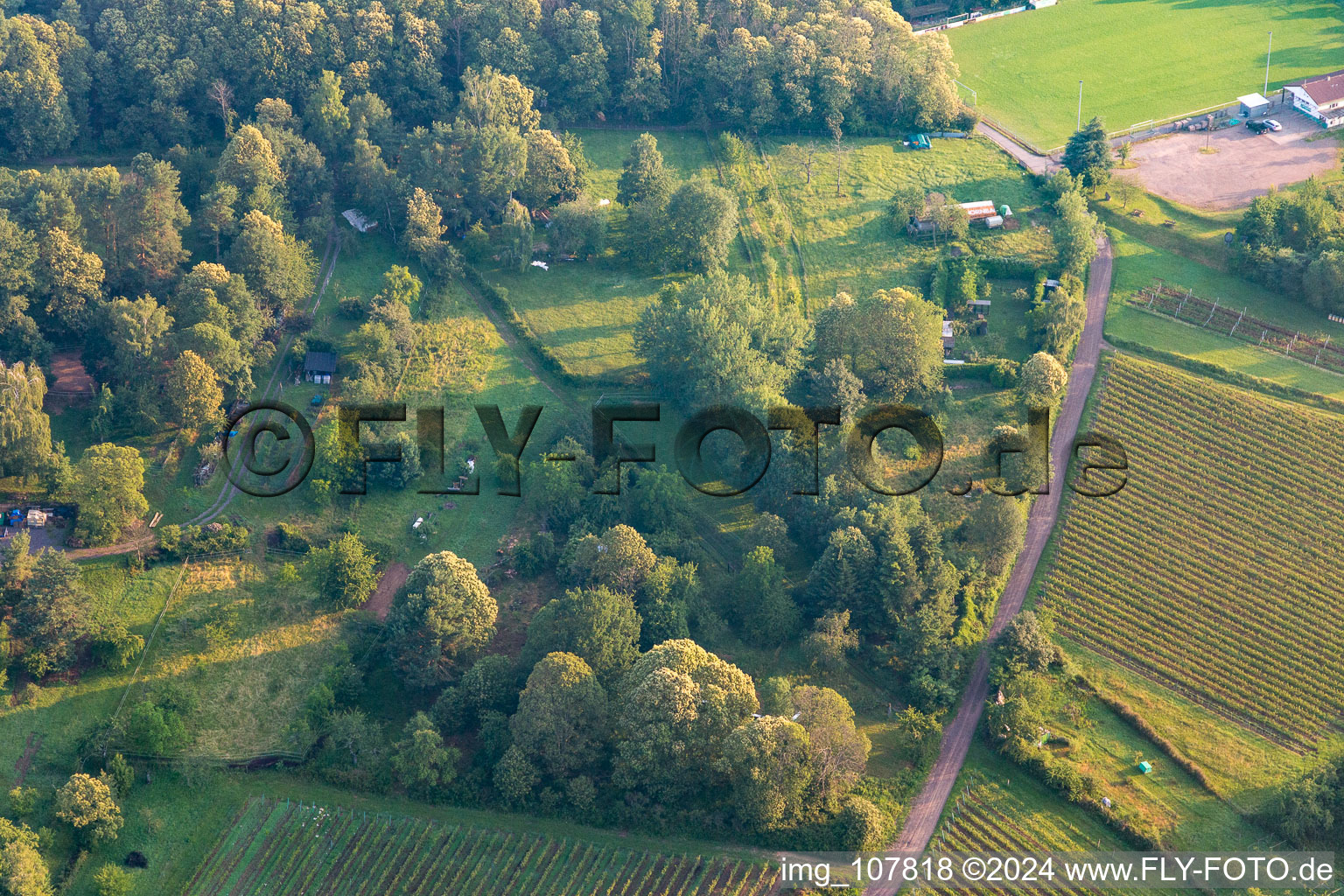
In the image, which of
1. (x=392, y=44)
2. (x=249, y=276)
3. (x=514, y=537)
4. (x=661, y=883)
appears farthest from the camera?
(x=392, y=44)

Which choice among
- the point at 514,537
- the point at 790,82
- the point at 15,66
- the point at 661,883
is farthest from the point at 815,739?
the point at 15,66

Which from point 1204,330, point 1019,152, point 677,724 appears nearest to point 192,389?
point 677,724

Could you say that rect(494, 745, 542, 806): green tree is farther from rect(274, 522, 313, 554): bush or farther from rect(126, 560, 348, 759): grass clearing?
rect(274, 522, 313, 554): bush

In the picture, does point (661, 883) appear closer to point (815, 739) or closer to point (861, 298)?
point (815, 739)

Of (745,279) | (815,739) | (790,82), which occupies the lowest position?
(815,739)

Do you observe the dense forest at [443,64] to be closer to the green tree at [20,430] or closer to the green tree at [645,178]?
the green tree at [645,178]

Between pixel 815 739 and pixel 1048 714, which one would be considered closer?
pixel 815 739

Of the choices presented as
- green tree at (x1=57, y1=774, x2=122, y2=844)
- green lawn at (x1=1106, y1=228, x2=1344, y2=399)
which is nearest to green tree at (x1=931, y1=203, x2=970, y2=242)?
green lawn at (x1=1106, y1=228, x2=1344, y2=399)
